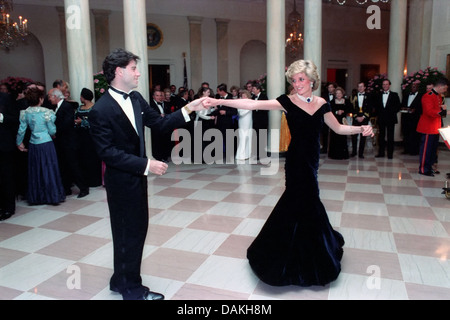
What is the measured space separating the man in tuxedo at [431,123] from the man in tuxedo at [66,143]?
578 cm

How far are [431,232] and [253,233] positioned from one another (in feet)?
6.22

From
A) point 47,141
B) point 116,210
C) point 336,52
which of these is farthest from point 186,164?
point 336,52

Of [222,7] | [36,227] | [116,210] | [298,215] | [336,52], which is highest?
[222,7]

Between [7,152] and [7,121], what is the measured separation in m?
0.39

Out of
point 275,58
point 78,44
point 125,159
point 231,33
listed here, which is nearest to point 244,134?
point 275,58

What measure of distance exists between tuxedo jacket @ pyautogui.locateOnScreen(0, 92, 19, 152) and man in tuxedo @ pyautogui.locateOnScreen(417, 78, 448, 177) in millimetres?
6361

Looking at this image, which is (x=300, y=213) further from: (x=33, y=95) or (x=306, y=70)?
(x=33, y=95)

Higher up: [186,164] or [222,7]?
[222,7]

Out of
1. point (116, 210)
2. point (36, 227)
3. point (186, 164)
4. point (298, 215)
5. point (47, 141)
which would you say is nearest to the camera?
point (116, 210)

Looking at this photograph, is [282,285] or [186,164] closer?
[282,285]

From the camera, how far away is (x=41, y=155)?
544cm

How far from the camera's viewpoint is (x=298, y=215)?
10.2 ft
